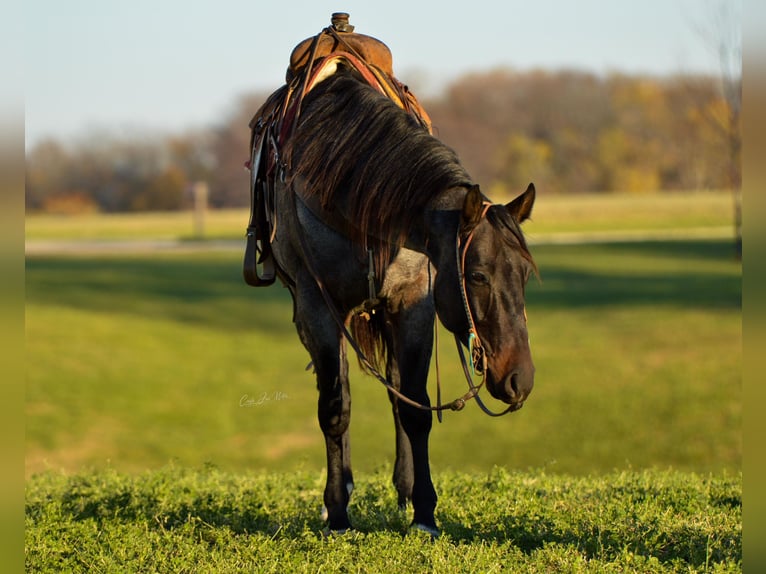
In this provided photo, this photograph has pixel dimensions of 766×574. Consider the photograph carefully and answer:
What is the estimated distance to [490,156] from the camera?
81250 millimetres

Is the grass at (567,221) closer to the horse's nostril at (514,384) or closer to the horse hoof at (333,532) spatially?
the horse hoof at (333,532)

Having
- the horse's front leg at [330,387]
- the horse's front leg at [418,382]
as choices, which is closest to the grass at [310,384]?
the horse's front leg at [330,387]

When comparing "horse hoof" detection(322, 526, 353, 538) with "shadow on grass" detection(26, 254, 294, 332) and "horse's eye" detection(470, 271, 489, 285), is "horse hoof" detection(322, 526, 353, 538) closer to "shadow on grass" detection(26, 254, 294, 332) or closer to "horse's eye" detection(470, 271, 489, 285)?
"horse's eye" detection(470, 271, 489, 285)

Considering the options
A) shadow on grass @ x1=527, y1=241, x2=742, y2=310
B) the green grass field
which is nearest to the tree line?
shadow on grass @ x1=527, y1=241, x2=742, y2=310

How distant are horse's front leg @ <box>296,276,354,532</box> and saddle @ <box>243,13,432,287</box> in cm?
56

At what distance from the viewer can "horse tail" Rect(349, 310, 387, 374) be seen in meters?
5.88

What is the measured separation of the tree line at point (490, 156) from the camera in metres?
76.6

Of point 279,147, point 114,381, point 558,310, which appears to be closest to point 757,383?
point 279,147

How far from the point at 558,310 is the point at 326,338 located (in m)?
20.5

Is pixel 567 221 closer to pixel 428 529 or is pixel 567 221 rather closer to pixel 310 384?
pixel 310 384

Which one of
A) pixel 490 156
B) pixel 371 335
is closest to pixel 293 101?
pixel 371 335

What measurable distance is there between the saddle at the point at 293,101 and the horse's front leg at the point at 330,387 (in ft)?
1.84

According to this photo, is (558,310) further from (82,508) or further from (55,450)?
(82,508)

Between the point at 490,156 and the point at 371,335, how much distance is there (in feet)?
251
